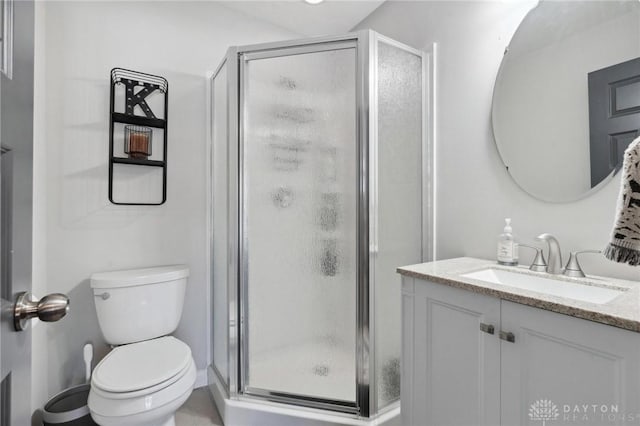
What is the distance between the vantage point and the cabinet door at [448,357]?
958 millimetres

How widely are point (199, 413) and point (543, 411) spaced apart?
5.48ft

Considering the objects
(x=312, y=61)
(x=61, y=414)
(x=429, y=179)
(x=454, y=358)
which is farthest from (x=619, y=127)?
(x=61, y=414)

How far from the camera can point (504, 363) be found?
918 millimetres

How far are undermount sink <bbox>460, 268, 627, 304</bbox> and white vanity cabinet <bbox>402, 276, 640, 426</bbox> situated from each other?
20cm

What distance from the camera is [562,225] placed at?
4.07 ft

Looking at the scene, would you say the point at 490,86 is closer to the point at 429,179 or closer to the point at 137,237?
the point at 429,179

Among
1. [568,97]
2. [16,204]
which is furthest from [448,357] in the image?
[16,204]

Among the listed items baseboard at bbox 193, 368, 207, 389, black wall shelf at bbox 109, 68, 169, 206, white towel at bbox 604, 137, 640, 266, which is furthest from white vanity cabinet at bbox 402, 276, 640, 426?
black wall shelf at bbox 109, 68, 169, 206

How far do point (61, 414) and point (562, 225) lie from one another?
89.1 inches

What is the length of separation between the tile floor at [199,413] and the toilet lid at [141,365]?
0.44 meters

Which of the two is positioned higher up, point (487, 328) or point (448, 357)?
point (487, 328)

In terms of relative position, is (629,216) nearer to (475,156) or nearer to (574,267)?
(574,267)

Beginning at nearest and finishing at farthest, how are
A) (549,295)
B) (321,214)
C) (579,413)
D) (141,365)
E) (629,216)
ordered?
1. (629,216)
2. (579,413)
3. (549,295)
4. (141,365)
5. (321,214)

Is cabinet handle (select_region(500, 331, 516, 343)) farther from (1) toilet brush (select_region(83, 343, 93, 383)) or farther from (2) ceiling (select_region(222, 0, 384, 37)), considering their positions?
(2) ceiling (select_region(222, 0, 384, 37))
